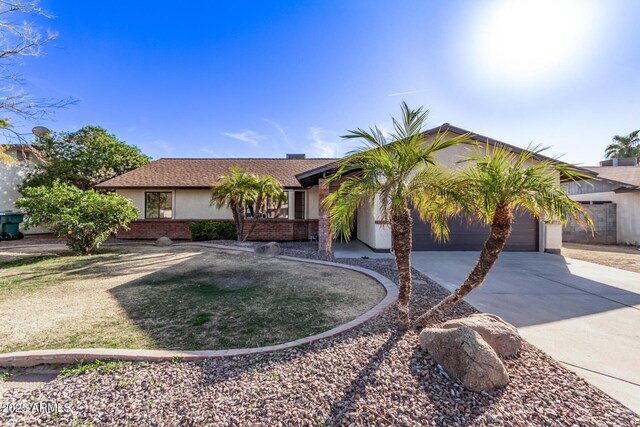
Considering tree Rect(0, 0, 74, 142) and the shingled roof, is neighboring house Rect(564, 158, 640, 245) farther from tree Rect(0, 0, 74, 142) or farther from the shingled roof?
tree Rect(0, 0, 74, 142)

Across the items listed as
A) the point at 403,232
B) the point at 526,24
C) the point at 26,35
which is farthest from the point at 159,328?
the point at 526,24

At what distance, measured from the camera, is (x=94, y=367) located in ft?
9.24

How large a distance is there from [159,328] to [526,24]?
35.7ft

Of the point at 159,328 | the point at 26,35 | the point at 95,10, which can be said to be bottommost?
the point at 159,328

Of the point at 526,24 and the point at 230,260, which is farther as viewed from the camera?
the point at 230,260

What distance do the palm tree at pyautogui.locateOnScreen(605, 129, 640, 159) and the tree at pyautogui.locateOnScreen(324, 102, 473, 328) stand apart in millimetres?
44717

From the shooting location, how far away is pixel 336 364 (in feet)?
9.09

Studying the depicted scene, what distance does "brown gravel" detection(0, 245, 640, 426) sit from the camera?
82.0 inches

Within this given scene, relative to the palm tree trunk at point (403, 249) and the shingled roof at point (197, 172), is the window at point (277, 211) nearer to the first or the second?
the shingled roof at point (197, 172)

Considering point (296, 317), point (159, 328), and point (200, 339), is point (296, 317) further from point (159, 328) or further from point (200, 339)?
point (159, 328)

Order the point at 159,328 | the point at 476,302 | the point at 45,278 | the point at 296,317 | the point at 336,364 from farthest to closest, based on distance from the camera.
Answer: the point at 45,278, the point at 476,302, the point at 296,317, the point at 159,328, the point at 336,364

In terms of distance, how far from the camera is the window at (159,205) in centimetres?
1450

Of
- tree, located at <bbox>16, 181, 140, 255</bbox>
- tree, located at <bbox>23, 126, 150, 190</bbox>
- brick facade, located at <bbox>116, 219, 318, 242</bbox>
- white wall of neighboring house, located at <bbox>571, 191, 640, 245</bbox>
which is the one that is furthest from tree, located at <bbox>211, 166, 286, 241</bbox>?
white wall of neighboring house, located at <bbox>571, 191, 640, 245</bbox>

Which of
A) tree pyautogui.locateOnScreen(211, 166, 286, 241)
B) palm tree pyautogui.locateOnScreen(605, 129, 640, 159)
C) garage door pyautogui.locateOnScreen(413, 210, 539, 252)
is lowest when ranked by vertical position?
garage door pyautogui.locateOnScreen(413, 210, 539, 252)
